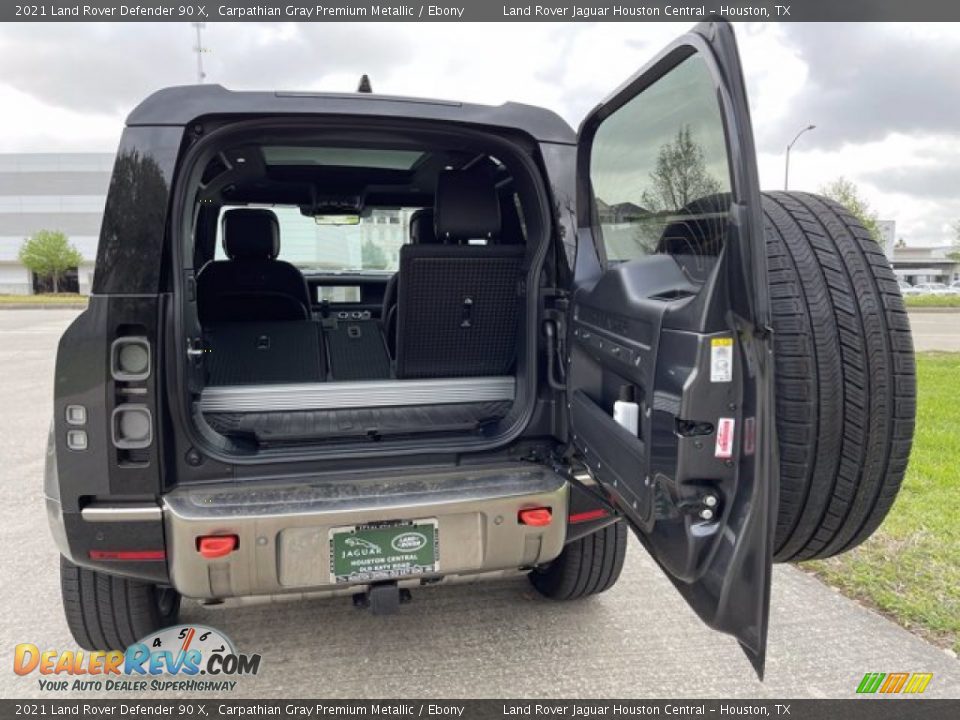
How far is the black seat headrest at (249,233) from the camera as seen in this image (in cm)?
403

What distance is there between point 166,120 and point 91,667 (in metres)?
2.22

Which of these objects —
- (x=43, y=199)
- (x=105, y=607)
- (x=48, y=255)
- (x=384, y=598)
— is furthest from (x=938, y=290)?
(x=43, y=199)

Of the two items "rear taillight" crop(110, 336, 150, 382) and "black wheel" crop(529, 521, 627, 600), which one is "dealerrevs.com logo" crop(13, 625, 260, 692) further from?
"black wheel" crop(529, 521, 627, 600)

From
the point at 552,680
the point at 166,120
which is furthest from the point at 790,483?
the point at 166,120

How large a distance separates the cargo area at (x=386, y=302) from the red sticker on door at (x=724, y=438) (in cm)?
110

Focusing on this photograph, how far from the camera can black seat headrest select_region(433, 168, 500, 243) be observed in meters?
2.94

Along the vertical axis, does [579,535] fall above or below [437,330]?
below

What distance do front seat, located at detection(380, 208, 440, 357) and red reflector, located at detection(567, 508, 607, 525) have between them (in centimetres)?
160

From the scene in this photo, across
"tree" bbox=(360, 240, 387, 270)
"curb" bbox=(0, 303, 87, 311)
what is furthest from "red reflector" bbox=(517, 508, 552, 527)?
"curb" bbox=(0, 303, 87, 311)

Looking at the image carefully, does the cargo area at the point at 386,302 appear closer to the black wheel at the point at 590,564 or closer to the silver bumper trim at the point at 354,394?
the silver bumper trim at the point at 354,394

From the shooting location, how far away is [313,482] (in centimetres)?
236

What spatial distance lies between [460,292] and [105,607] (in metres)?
1.94

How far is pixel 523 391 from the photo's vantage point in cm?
273

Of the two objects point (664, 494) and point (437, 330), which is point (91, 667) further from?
point (664, 494)
